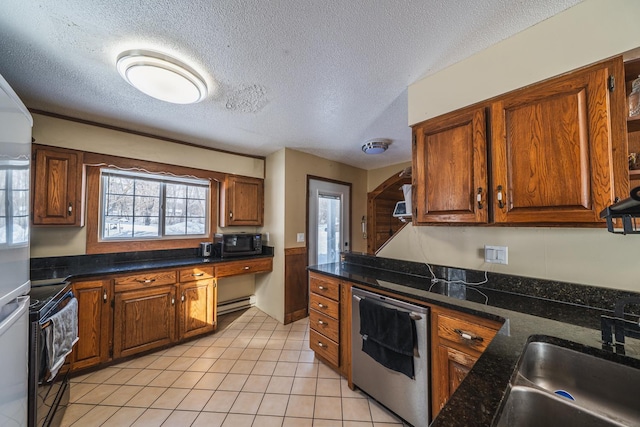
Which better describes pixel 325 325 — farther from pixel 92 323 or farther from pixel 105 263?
pixel 105 263

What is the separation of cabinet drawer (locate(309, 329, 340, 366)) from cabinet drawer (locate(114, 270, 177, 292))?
1.54 meters

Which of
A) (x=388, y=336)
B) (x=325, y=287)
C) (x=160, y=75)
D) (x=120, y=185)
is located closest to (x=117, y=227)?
(x=120, y=185)

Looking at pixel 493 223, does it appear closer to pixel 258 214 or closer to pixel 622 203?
pixel 622 203

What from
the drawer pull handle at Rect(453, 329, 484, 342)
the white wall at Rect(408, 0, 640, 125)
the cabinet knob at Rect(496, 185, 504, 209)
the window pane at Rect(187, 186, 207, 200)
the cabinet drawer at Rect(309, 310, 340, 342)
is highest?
the white wall at Rect(408, 0, 640, 125)

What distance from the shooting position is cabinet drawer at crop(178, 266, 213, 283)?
2.52m

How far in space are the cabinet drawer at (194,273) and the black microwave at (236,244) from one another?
307 millimetres

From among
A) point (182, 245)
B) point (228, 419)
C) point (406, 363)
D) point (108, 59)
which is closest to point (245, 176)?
point (182, 245)

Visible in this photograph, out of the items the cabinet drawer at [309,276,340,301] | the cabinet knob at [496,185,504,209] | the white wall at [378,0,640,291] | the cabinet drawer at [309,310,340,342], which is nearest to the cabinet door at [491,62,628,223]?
the cabinet knob at [496,185,504,209]

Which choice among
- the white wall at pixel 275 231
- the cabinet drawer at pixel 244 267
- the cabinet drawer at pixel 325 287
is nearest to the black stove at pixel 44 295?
the cabinet drawer at pixel 244 267

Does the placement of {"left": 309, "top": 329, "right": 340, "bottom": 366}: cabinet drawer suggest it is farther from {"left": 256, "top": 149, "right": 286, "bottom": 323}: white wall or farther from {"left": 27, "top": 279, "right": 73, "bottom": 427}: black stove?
{"left": 27, "top": 279, "right": 73, "bottom": 427}: black stove

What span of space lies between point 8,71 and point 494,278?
3507 mm

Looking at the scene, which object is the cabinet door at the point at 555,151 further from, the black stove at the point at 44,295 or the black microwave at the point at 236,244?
the black microwave at the point at 236,244

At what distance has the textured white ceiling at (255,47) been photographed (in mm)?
1162

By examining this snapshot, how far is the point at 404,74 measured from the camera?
1661mm
